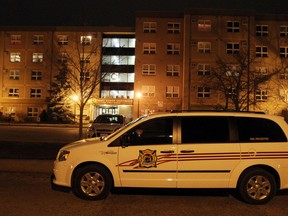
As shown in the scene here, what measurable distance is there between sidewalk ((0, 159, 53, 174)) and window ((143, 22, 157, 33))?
125ft

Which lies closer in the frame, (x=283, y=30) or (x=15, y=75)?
(x=283, y=30)

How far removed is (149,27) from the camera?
48094mm

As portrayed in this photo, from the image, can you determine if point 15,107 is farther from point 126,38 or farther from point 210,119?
point 210,119

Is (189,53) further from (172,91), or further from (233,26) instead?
(233,26)

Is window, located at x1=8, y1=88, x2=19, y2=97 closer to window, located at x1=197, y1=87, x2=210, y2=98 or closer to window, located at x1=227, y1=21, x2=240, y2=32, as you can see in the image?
window, located at x1=197, y1=87, x2=210, y2=98

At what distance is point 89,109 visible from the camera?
51656 mm

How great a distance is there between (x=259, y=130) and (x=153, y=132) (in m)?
2.25

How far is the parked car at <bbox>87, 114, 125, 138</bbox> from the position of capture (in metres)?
18.5

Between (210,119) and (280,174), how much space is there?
1823 mm

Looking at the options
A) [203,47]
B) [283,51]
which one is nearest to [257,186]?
[203,47]

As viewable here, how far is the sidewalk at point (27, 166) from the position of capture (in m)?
11.2

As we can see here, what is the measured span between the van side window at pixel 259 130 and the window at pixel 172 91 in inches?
1552

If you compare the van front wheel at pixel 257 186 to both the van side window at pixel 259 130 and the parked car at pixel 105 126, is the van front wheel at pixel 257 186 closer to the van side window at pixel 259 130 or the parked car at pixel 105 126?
the van side window at pixel 259 130

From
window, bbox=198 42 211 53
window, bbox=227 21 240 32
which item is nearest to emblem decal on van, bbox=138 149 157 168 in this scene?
window, bbox=198 42 211 53
